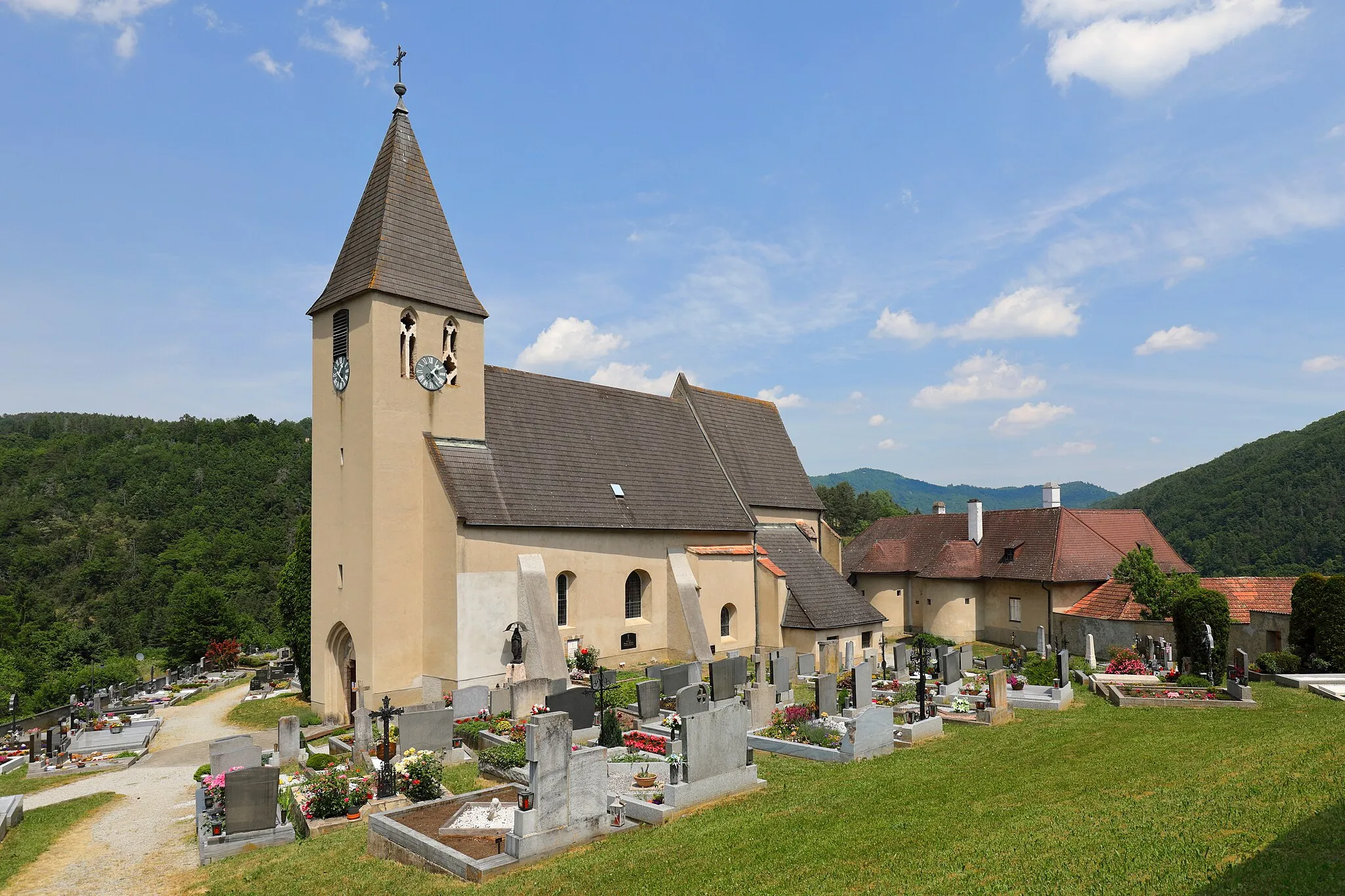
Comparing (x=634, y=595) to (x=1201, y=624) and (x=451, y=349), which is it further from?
(x=1201, y=624)

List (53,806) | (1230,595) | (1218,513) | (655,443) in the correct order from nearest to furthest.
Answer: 1. (53,806)
2. (1230,595)
3. (655,443)
4. (1218,513)

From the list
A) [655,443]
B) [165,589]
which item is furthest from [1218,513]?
[165,589]

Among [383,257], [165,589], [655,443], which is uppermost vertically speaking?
[383,257]

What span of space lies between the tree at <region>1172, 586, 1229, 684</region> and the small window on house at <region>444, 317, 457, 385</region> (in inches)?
907

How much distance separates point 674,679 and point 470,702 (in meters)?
5.75

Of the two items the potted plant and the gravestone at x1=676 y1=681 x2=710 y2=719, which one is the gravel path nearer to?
the potted plant

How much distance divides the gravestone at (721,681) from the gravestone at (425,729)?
6.39 meters

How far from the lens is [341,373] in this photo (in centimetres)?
2344

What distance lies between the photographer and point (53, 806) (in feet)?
55.1

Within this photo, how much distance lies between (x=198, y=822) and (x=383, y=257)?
49.8 feet

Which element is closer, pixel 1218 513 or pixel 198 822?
pixel 198 822

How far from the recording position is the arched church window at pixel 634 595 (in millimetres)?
27766

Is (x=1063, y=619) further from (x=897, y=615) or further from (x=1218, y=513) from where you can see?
(x=1218, y=513)

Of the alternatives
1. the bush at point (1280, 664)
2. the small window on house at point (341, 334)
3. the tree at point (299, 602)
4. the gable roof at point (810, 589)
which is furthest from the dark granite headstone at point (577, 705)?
the bush at point (1280, 664)
